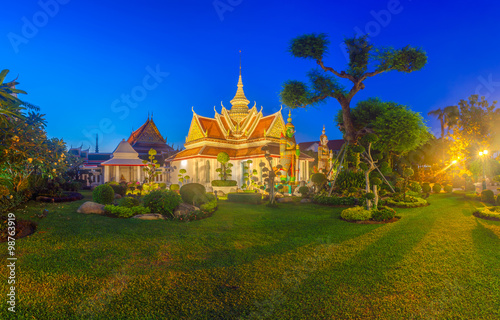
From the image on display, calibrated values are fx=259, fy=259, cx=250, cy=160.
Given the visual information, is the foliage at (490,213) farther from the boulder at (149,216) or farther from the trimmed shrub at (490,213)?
the boulder at (149,216)

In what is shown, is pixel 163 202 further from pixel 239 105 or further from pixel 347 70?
pixel 239 105

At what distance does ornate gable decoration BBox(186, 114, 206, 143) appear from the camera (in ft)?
95.0

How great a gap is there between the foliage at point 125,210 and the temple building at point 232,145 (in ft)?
46.4

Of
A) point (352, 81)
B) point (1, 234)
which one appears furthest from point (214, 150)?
point (1, 234)

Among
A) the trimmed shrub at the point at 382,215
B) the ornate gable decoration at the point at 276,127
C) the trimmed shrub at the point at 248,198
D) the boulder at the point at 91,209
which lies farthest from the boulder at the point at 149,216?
the ornate gable decoration at the point at 276,127

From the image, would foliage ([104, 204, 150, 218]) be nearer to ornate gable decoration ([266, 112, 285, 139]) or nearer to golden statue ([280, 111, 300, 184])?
golden statue ([280, 111, 300, 184])

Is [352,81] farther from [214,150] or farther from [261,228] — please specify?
[214,150]

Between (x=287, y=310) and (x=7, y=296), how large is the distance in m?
4.26

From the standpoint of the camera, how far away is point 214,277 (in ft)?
16.2

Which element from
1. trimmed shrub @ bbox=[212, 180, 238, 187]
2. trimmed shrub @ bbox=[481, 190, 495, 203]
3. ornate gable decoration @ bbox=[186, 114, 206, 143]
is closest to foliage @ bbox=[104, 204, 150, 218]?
trimmed shrub @ bbox=[212, 180, 238, 187]

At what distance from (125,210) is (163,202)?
151 centimetres

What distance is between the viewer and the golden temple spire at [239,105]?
32.5 meters

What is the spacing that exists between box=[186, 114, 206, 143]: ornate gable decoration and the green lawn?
20655mm

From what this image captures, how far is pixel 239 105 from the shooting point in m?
33.3
